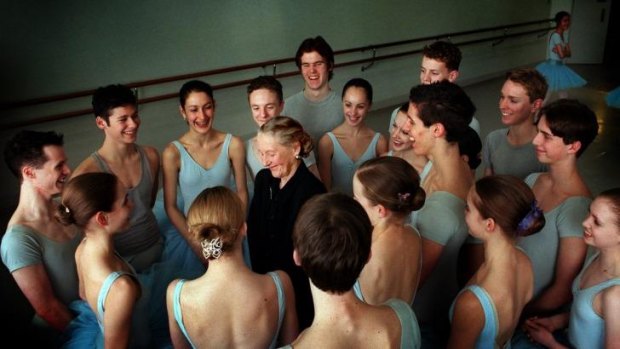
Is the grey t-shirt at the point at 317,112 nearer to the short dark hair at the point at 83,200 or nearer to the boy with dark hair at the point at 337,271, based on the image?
the short dark hair at the point at 83,200

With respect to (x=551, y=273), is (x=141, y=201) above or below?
above

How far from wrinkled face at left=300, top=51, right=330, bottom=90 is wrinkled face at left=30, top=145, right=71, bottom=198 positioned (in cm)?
167

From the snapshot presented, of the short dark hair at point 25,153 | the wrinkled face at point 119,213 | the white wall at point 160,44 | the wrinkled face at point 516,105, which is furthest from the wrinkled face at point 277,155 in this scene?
the white wall at point 160,44

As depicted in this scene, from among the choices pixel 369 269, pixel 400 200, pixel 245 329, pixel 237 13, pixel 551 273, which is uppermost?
pixel 237 13

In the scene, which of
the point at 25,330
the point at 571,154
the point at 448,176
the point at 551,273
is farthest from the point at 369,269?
the point at 25,330

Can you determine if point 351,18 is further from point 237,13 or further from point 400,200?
point 400,200

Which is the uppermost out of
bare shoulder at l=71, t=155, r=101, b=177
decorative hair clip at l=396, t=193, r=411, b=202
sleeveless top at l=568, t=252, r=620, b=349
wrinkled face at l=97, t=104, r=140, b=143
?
wrinkled face at l=97, t=104, r=140, b=143

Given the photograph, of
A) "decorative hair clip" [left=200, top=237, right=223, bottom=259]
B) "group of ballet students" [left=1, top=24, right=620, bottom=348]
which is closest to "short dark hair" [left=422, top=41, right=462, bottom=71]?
"group of ballet students" [left=1, top=24, right=620, bottom=348]

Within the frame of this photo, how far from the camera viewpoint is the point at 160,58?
4.88 m

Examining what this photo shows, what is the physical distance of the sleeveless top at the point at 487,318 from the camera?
1582 millimetres

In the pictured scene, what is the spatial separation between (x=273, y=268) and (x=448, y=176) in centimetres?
86

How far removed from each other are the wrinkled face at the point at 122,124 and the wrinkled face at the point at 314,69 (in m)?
1.21

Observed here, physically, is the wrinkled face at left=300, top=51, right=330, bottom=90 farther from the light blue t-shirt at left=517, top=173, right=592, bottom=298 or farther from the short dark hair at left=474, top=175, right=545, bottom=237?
the short dark hair at left=474, top=175, right=545, bottom=237

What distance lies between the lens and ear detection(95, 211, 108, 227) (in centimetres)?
172
